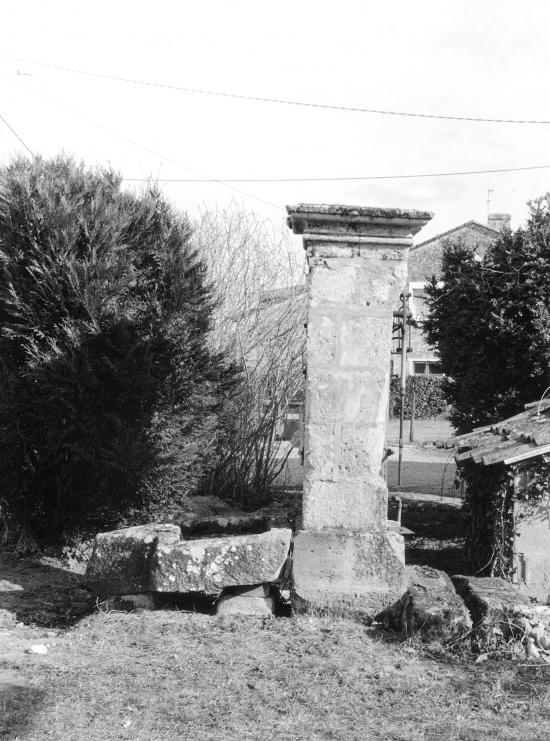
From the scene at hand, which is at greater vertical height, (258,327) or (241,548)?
(258,327)

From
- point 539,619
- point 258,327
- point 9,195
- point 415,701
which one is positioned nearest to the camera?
point 415,701

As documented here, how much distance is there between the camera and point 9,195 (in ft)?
24.1

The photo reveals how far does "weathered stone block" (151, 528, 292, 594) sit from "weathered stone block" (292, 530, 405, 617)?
193 millimetres

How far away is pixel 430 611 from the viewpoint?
4723mm

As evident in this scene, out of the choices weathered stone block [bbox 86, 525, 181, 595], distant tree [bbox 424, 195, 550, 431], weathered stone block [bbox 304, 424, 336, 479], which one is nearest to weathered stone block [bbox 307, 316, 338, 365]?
weathered stone block [bbox 304, 424, 336, 479]

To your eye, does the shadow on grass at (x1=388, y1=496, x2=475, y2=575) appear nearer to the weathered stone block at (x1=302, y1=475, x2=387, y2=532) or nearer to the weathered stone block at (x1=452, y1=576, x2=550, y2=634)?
the weathered stone block at (x1=452, y1=576, x2=550, y2=634)

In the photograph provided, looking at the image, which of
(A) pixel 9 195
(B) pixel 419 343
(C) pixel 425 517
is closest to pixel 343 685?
(A) pixel 9 195

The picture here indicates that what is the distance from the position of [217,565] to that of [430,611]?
1.43 meters

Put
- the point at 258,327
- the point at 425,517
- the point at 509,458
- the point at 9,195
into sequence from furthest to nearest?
the point at 258,327 → the point at 425,517 → the point at 9,195 → the point at 509,458

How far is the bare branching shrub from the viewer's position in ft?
34.6

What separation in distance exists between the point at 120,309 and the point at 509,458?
3970 millimetres

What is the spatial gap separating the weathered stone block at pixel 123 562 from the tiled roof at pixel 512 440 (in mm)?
2642

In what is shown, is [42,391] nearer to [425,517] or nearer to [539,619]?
[539,619]

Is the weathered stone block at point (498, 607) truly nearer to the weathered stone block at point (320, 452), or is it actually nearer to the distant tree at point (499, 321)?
the weathered stone block at point (320, 452)
